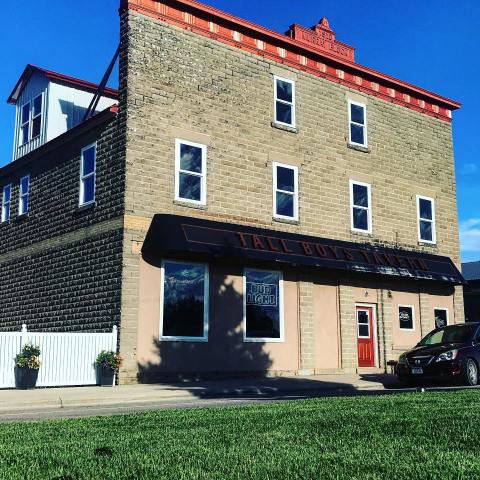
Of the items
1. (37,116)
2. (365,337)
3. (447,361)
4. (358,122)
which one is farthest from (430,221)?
(37,116)

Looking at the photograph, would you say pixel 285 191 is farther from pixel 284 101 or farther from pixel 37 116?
pixel 37 116

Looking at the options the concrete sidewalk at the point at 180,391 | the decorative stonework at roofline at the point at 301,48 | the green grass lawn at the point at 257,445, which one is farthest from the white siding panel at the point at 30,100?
the green grass lawn at the point at 257,445

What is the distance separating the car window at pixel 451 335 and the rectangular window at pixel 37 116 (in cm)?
1682

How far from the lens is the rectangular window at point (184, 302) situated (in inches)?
715

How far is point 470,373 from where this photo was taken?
15.5 metres

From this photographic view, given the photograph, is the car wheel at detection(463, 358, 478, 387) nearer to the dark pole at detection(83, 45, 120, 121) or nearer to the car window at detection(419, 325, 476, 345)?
the car window at detection(419, 325, 476, 345)

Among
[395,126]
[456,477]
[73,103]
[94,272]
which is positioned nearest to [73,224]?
[94,272]

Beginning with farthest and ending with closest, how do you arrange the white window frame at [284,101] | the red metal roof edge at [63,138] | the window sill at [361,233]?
the window sill at [361,233], the white window frame at [284,101], the red metal roof edge at [63,138]

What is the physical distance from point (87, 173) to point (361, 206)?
33.8ft

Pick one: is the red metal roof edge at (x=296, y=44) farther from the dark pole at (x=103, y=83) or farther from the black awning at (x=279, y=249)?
the black awning at (x=279, y=249)

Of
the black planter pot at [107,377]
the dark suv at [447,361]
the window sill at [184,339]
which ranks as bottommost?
the black planter pot at [107,377]

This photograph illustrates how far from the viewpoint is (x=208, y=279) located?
1902 cm

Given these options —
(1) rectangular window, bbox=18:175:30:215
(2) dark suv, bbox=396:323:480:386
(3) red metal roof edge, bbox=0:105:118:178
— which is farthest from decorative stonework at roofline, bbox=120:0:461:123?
(2) dark suv, bbox=396:323:480:386

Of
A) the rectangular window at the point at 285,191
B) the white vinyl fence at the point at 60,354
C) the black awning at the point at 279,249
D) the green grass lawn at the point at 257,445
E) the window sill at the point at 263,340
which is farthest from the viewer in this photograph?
the rectangular window at the point at 285,191
